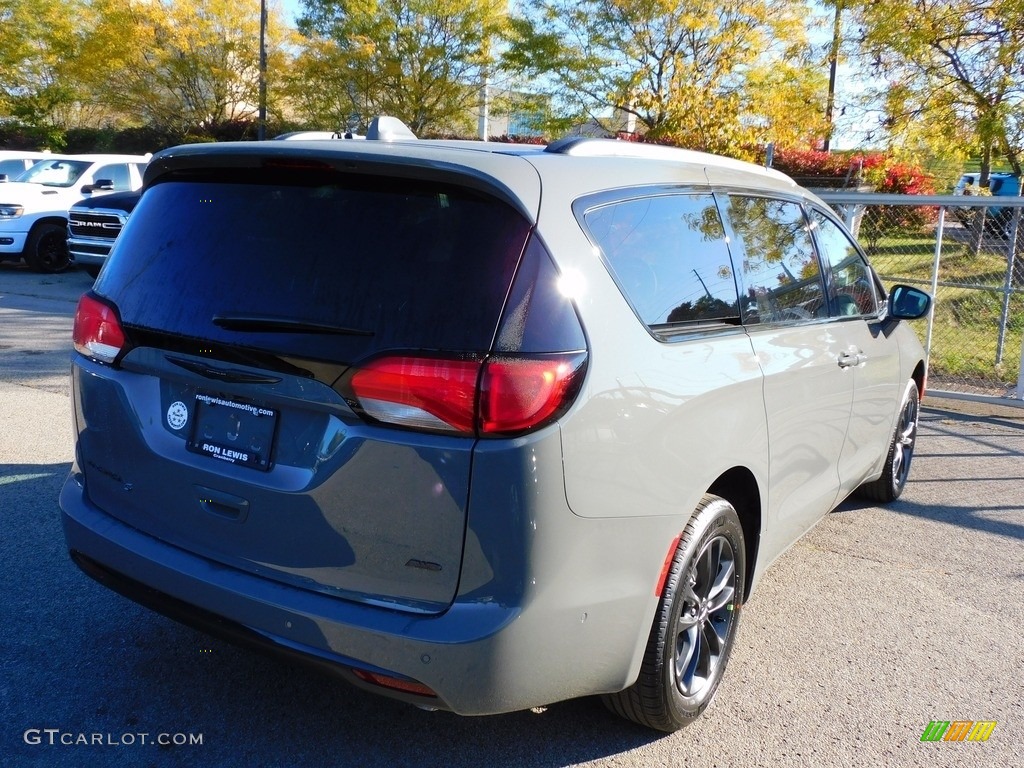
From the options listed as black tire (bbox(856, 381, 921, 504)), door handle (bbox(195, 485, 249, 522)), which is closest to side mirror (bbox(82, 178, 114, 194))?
black tire (bbox(856, 381, 921, 504))

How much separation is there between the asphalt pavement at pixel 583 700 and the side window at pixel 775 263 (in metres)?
1.33

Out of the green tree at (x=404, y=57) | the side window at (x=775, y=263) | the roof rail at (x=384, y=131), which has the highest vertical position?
the green tree at (x=404, y=57)

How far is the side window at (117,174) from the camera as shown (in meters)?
17.2

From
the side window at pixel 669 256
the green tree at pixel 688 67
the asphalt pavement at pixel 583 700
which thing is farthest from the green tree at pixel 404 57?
the side window at pixel 669 256

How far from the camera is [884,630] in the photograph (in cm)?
408

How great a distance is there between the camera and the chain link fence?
8742 mm

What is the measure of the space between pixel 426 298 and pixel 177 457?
0.92 meters

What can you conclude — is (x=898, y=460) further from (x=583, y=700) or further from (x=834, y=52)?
(x=834, y=52)

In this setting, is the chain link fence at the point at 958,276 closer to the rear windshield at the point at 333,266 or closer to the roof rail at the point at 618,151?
the roof rail at the point at 618,151

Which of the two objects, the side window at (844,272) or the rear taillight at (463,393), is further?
the side window at (844,272)

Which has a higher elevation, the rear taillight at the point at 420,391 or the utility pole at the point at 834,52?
the utility pole at the point at 834,52

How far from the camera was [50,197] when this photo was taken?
16.5 m

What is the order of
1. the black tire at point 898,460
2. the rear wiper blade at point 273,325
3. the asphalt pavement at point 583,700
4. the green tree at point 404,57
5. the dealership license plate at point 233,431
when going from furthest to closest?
1. the green tree at point 404,57
2. the black tire at point 898,460
3. the asphalt pavement at point 583,700
4. the dealership license plate at point 233,431
5. the rear wiper blade at point 273,325

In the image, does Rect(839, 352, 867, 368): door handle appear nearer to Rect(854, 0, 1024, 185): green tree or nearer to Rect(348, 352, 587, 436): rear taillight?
Rect(348, 352, 587, 436): rear taillight
